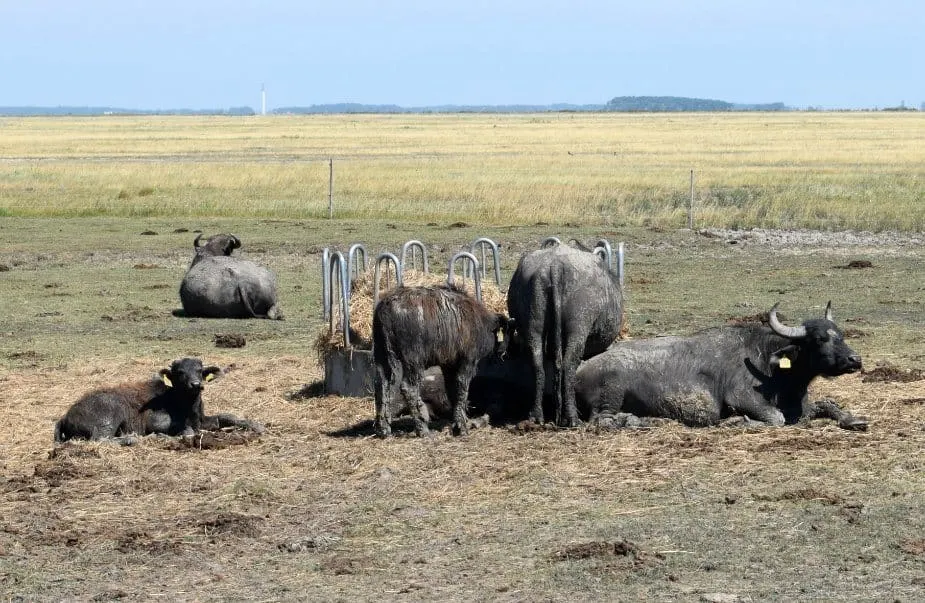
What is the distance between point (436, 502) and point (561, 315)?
2.72 m

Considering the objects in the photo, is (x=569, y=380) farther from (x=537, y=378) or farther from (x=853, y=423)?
(x=853, y=423)

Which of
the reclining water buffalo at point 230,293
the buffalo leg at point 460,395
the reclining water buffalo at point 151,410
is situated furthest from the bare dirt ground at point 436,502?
the reclining water buffalo at point 230,293

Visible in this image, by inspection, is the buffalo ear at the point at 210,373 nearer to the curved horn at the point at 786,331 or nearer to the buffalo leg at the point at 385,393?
the buffalo leg at the point at 385,393

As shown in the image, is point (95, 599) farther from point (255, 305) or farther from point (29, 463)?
A: point (255, 305)

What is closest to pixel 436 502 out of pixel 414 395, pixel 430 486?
pixel 430 486

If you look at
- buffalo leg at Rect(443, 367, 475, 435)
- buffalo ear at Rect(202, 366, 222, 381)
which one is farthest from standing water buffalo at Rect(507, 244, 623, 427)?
buffalo ear at Rect(202, 366, 222, 381)

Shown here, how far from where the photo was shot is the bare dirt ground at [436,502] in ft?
23.3

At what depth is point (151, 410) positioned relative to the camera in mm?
10781

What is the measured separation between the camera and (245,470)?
9.68 m

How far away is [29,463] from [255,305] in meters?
7.74

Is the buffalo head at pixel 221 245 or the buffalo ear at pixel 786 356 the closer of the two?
the buffalo ear at pixel 786 356

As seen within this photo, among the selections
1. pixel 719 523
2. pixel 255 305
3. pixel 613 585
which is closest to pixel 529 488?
pixel 719 523

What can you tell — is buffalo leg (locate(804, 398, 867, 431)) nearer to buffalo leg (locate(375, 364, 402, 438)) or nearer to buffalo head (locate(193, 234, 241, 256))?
buffalo leg (locate(375, 364, 402, 438))

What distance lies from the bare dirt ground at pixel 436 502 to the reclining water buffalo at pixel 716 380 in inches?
11.1
